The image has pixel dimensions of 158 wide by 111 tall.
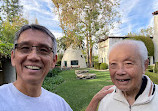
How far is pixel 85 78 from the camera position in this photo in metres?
13.1

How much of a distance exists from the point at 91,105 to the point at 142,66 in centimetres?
A: 90

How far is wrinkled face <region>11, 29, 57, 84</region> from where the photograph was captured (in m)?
1.42

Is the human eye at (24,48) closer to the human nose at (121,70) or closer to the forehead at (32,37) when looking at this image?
the forehead at (32,37)

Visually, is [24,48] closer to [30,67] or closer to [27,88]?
[30,67]

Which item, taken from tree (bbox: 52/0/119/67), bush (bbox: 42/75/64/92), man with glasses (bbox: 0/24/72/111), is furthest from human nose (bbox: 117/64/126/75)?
tree (bbox: 52/0/119/67)

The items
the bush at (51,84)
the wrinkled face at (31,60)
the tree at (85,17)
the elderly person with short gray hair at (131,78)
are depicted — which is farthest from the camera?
the tree at (85,17)

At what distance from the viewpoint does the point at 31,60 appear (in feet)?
4.67

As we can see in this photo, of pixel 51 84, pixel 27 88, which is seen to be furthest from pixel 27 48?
pixel 51 84

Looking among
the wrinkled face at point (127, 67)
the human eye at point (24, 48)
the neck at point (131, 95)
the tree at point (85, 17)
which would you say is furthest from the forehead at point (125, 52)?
the tree at point (85, 17)

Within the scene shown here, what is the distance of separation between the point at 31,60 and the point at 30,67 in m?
0.08

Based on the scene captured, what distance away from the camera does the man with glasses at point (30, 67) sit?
4.54ft

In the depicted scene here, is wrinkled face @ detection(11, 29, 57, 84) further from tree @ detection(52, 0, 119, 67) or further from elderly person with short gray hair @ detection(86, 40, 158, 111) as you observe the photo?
tree @ detection(52, 0, 119, 67)

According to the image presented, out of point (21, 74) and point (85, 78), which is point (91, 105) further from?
point (85, 78)

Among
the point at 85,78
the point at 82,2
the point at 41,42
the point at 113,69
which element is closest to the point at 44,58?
the point at 41,42
